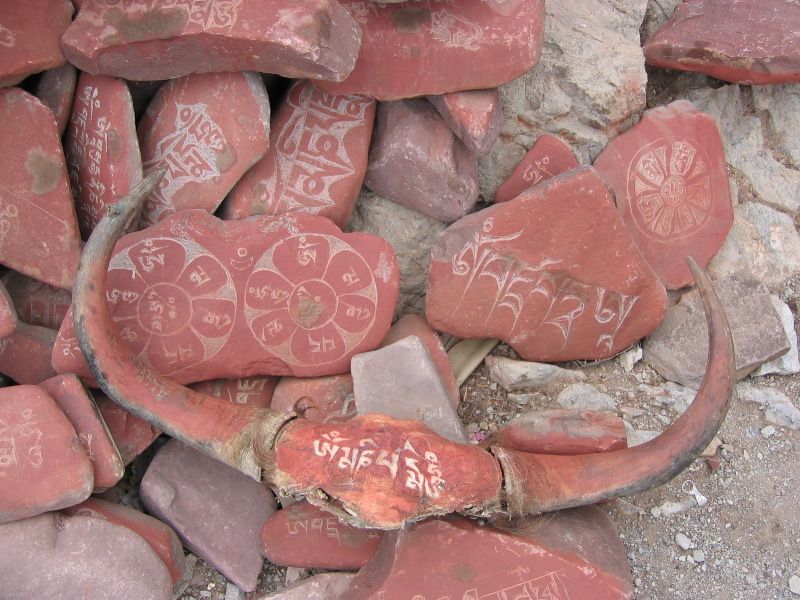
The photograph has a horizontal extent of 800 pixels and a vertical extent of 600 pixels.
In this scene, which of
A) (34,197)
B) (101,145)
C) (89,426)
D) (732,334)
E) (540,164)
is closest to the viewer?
(89,426)

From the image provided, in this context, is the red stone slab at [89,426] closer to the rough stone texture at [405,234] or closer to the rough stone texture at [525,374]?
the rough stone texture at [405,234]

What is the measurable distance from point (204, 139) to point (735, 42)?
7.29ft

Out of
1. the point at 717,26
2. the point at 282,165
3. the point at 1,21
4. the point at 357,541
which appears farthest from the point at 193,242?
the point at 717,26

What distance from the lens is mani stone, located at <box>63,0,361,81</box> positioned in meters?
2.71

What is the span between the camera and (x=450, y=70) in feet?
9.82

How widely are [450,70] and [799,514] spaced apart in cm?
205

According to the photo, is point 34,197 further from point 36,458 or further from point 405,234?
point 405,234

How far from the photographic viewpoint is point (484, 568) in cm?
245

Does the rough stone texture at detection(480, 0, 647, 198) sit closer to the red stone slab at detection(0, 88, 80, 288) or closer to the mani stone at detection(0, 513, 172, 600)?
the red stone slab at detection(0, 88, 80, 288)

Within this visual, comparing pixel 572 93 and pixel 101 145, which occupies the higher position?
pixel 572 93

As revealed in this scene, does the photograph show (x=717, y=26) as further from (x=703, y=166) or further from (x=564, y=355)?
(x=564, y=355)

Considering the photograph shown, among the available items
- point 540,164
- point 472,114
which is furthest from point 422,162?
point 540,164

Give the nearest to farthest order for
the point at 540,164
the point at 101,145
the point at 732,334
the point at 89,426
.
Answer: the point at 89,426
the point at 101,145
the point at 732,334
the point at 540,164

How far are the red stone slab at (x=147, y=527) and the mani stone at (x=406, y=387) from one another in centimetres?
77
